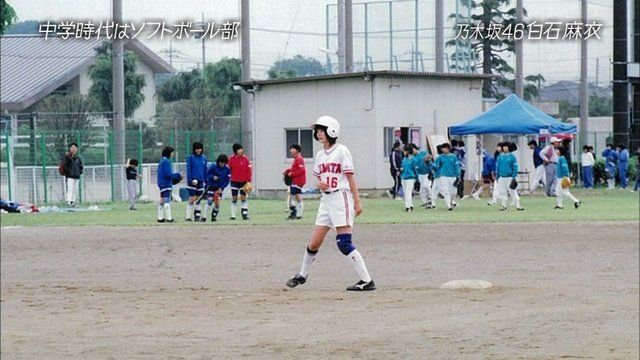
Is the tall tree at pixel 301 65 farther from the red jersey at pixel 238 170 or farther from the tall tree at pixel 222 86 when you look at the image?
the red jersey at pixel 238 170

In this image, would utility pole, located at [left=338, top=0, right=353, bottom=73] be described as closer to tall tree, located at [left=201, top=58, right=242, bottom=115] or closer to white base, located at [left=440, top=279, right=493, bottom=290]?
white base, located at [left=440, top=279, right=493, bottom=290]

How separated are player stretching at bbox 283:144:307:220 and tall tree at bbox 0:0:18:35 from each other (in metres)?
6.26

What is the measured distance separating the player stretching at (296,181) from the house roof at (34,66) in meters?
5.76

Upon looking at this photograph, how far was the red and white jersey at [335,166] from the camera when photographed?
12.2 feet

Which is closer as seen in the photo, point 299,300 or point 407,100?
point 407,100

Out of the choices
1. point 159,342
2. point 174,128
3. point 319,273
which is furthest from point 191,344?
point 174,128

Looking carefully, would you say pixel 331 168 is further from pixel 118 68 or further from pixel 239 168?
pixel 239 168

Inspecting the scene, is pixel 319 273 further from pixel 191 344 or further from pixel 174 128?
pixel 174 128

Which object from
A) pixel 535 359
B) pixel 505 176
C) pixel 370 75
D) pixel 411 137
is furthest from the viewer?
pixel 505 176

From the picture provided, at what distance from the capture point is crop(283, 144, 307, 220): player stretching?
10219 millimetres

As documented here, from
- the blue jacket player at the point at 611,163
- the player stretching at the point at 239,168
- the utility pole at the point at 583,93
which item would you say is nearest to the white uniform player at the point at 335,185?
the player stretching at the point at 239,168

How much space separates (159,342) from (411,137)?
3006 millimetres

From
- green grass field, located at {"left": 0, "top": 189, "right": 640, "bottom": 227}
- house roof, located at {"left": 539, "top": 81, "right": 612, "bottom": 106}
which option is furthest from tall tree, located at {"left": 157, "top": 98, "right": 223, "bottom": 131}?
house roof, located at {"left": 539, "top": 81, "right": 612, "bottom": 106}

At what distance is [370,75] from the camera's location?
6211mm
